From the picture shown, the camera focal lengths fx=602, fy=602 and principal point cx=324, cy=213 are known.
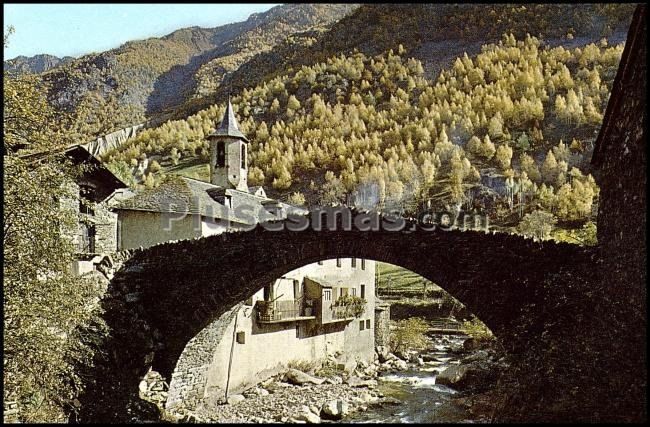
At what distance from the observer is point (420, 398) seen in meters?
18.7

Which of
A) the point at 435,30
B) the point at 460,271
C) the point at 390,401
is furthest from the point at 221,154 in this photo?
the point at 435,30

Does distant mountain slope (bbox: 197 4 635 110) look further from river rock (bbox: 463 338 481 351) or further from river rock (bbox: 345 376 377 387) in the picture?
river rock (bbox: 345 376 377 387)

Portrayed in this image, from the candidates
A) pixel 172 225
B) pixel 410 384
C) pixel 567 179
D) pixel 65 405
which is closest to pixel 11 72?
pixel 65 405

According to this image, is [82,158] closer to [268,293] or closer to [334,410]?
[268,293]

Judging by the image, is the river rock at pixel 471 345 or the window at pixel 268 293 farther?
the river rock at pixel 471 345

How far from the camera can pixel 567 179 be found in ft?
125

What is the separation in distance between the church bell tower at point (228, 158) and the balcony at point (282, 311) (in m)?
8.70

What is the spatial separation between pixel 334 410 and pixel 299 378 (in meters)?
4.36

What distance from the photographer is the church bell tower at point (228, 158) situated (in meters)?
28.9

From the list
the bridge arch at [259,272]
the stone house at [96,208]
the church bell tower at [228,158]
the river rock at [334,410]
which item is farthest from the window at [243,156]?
the bridge arch at [259,272]

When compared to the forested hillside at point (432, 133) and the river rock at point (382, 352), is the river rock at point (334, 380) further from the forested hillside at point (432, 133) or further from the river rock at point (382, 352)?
the forested hillside at point (432, 133)

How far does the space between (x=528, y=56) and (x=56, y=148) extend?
186 ft

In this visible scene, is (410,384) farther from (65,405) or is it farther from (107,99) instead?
(107,99)

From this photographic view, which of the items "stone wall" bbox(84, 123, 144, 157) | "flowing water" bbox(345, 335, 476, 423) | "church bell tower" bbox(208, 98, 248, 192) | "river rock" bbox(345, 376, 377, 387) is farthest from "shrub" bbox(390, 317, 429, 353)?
"stone wall" bbox(84, 123, 144, 157)
